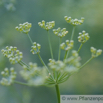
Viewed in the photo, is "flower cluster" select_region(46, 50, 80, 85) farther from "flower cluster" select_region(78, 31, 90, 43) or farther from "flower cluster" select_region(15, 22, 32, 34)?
"flower cluster" select_region(15, 22, 32, 34)

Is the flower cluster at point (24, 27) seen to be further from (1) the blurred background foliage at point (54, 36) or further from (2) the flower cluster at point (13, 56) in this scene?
(1) the blurred background foliage at point (54, 36)

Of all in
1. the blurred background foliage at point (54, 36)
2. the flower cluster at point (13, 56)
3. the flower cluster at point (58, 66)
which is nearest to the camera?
the flower cluster at point (58, 66)

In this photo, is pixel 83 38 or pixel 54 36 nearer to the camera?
pixel 83 38

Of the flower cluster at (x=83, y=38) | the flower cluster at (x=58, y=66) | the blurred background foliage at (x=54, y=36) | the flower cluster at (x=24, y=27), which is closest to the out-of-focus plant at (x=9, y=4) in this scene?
the blurred background foliage at (x=54, y=36)

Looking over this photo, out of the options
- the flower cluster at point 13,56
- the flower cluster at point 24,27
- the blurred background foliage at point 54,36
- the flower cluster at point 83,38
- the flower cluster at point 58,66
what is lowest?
the flower cluster at point 58,66

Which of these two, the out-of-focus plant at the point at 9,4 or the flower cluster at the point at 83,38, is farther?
the out-of-focus plant at the point at 9,4

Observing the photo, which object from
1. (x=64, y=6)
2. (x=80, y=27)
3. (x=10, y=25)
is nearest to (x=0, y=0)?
(x=10, y=25)

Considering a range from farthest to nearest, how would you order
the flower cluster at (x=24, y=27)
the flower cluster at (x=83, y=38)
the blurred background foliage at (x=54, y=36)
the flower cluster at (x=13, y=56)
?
1. the blurred background foliage at (x=54, y=36)
2. the flower cluster at (x=24, y=27)
3. the flower cluster at (x=83, y=38)
4. the flower cluster at (x=13, y=56)

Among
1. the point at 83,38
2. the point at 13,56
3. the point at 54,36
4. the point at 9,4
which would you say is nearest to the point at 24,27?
the point at 13,56

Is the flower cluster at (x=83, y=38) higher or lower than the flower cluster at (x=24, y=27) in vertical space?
lower

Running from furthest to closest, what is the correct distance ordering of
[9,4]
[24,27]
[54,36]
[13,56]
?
[54,36] < [9,4] < [24,27] < [13,56]

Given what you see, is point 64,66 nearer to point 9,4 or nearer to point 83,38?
point 83,38

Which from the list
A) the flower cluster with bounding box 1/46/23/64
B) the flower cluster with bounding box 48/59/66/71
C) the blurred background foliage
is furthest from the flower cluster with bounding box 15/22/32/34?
the blurred background foliage
